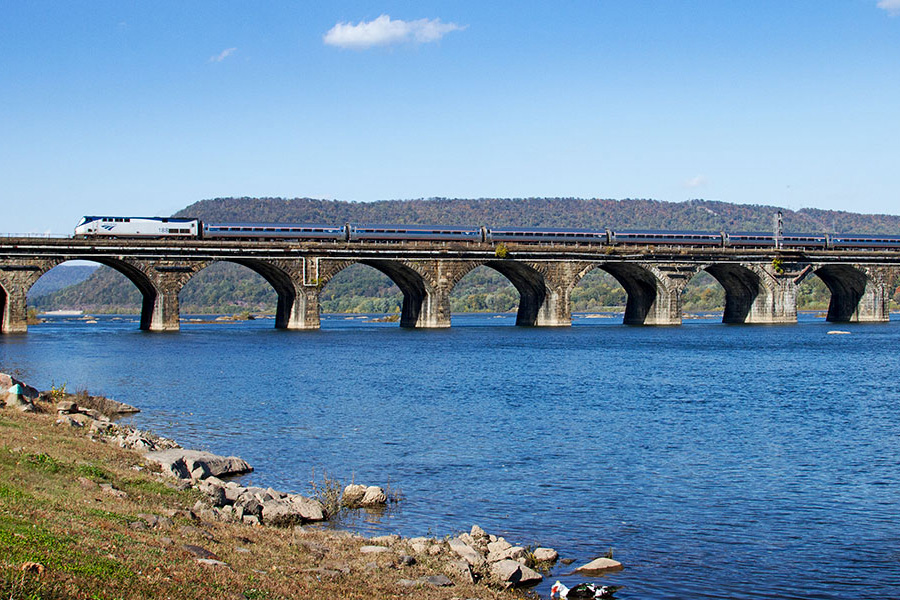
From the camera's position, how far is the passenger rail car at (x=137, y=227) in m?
70.4

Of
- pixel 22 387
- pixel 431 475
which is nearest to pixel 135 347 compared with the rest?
pixel 22 387

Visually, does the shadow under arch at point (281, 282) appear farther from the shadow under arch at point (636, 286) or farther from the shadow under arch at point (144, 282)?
the shadow under arch at point (636, 286)

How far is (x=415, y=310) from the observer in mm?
81125

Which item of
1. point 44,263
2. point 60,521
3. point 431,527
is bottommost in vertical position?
point 431,527

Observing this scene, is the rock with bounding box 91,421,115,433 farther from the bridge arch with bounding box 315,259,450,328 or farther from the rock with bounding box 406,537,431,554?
the bridge arch with bounding box 315,259,450,328

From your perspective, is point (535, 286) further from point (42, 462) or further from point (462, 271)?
point (42, 462)

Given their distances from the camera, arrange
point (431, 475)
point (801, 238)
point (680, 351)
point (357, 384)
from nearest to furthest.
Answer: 1. point (431, 475)
2. point (357, 384)
3. point (680, 351)
4. point (801, 238)

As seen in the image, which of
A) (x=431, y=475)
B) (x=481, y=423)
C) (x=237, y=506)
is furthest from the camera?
(x=481, y=423)

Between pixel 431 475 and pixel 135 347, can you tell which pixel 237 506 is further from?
pixel 135 347

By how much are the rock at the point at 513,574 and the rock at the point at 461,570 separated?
40 centimetres

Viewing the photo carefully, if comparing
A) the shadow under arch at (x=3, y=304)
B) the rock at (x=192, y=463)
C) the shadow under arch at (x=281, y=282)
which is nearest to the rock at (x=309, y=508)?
the rock at (x=192, y=463)

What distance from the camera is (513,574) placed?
1378 cm

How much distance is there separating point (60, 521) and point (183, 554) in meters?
1.75

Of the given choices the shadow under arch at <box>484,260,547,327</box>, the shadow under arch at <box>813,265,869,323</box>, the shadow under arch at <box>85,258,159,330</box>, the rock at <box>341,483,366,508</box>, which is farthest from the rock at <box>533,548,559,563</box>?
the shadow under arch at <box>813,265,869,323</box>
